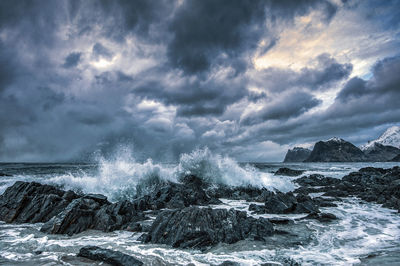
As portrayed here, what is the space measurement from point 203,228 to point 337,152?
191 m

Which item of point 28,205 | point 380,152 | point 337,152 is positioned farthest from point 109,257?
point 380,152

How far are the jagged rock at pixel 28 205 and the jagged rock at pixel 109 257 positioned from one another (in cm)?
622

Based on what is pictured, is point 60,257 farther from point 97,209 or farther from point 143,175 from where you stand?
point 143,175

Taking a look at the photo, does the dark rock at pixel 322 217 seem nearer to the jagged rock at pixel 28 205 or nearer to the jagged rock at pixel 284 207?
the jagged rock at pixel 284 207

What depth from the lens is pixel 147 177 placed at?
1920cm

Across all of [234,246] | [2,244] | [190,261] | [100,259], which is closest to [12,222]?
[2,244]

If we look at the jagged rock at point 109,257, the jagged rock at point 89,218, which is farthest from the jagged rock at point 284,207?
the jagged rock at point 109,257

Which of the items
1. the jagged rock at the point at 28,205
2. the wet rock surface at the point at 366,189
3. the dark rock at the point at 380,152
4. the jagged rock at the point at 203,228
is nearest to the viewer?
the jagged rock at the point at 203,228

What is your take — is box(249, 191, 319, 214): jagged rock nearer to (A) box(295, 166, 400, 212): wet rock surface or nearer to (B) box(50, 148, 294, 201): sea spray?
(A) box(295, 166, 400, 212): wet rock surface

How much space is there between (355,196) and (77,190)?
72.0 ft

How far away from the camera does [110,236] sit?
26.6 ft

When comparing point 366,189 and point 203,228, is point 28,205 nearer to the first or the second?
point 203,228

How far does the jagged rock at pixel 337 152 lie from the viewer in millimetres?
160950

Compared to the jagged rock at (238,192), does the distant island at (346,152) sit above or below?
above
